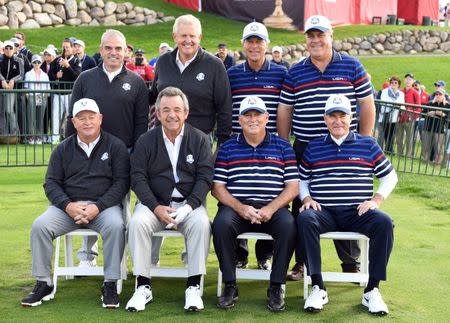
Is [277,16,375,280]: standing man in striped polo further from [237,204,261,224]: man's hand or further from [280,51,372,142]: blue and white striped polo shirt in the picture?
[237,204,261,224]: man's hand

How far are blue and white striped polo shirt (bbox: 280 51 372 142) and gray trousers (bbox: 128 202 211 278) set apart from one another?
124cm

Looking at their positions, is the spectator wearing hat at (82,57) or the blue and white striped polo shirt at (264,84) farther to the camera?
the spectator wearing hat at (82,57)

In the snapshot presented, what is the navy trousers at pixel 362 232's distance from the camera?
668cm

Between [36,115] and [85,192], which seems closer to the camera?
[85,192]

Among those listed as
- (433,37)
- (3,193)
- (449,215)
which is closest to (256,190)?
(449,215)

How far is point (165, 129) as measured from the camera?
707cm

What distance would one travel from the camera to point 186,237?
6852mm

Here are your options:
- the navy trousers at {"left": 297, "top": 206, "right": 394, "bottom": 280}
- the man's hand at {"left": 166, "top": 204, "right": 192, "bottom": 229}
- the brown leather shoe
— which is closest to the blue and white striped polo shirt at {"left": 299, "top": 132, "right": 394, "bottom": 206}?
the navy trousers at {"left": 297, "top": 206, "right": 394, "bottom": 280}

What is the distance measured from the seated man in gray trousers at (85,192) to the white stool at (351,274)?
1563 mm

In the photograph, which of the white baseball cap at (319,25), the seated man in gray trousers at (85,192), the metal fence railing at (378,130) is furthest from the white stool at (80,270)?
the metal fence railing at (378,130)

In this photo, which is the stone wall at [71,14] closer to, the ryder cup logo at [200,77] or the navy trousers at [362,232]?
the ryder cup logo at [200,77]

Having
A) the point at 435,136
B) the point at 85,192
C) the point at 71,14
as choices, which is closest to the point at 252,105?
the point at 85,192

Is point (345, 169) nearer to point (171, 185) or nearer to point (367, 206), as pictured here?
point (367, 206)

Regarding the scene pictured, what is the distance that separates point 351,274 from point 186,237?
134cm
